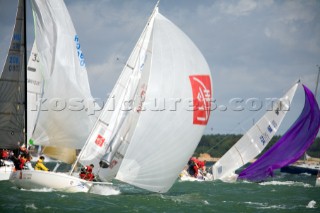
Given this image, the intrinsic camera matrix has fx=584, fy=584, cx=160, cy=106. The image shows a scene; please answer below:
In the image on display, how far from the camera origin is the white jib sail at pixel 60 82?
24.7 metres

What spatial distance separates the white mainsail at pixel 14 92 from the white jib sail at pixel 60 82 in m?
1.09

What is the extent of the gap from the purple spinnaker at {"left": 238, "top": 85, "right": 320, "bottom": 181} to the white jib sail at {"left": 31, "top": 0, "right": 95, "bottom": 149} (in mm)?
12078

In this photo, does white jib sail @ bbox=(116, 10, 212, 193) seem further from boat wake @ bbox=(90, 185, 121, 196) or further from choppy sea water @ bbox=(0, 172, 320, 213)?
boat wake @ bbox=(90, 185, 121, 196)

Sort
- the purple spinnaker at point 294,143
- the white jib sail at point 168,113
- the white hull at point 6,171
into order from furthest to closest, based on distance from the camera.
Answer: the purple spinnaker at point 294,143 → the white hull at point 6,171 → the white jib sail at point 168,113

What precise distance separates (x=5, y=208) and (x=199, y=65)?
7.90 metres

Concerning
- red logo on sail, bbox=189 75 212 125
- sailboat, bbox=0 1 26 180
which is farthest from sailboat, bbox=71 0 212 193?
sailboat, bbox=0 1 26 180

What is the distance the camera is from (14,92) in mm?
25781

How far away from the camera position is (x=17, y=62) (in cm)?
2594

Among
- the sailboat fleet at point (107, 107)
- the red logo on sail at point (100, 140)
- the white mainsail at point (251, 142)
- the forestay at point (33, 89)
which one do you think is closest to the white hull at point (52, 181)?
the sailboat fleet at point (107, 107)

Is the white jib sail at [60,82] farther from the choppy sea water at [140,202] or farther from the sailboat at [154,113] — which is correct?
the sailboat at [154,113]

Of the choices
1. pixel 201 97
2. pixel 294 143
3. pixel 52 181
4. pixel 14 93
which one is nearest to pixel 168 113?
pixel 201 97

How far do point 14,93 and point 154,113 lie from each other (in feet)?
30.0

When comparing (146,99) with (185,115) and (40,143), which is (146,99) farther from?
(40,143)

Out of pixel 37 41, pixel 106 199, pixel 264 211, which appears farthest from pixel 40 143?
pixel 264 211
